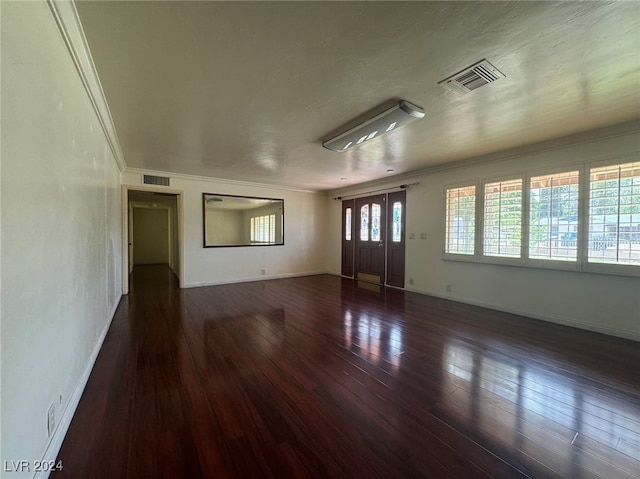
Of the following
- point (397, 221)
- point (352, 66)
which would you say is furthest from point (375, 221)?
point (352, 66)

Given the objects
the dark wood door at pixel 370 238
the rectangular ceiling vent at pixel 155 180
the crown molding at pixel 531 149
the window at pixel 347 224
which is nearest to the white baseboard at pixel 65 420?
the rectangular ceiling vent at pixel 155 180

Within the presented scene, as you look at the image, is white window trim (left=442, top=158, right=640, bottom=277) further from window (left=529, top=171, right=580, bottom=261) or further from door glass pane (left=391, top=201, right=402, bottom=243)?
door glass pane (left=391, top=201, right=402, bottom=243)

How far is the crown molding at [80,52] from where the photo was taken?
54.5 inches

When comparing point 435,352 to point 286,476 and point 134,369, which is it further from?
point 134,369

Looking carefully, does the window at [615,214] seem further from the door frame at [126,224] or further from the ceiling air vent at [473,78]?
the door frame at [126,224]

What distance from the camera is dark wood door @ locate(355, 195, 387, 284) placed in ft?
20.1

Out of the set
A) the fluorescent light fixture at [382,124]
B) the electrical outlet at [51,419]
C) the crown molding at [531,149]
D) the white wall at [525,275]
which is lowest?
the electrical outlet at [51,419]

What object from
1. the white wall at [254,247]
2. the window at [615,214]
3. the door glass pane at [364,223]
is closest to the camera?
the window at [615,214]

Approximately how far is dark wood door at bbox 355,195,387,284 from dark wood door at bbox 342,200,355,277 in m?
0.17

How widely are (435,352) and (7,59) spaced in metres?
3.37

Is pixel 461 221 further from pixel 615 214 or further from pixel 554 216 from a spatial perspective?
pixel 615 214

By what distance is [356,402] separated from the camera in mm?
1854

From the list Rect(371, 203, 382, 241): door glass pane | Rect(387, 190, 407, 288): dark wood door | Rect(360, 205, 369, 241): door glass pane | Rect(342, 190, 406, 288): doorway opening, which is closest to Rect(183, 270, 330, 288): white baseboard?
Rect(342, 190, 406, 288): doorway opening

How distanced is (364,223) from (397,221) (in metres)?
1.01
